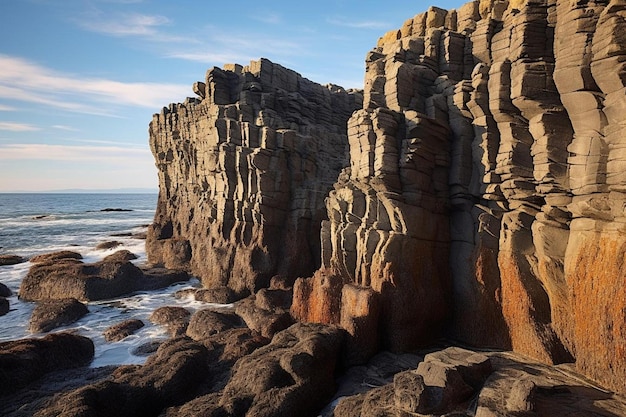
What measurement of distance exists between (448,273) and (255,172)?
15.9 metres

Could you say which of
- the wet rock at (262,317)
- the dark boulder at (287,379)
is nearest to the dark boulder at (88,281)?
the wet rock at (262,317)

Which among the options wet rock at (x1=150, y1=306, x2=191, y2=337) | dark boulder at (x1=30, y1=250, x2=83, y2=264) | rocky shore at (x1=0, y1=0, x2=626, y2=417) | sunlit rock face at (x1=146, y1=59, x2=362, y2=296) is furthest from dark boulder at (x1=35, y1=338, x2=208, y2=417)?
dark boulder at (x1=30, y1=250, x2=83, y2=264)

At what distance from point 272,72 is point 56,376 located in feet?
93.2

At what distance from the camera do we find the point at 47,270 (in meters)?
33.0

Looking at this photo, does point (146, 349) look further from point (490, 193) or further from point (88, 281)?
point (490, 193)

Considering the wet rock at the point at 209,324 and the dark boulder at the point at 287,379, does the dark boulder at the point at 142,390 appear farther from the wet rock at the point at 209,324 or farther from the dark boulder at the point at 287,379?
the wet rock at the point at 209,324

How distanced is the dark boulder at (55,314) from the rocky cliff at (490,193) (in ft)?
50.2

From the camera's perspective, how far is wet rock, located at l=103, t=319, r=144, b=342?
2344 cm

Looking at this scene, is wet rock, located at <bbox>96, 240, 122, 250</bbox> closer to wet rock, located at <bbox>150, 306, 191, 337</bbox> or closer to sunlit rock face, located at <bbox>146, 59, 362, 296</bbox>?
sunlit rock face, located at <bbox>146, 59, 362, 296</bbox>

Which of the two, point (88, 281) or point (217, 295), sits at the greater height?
point (88, 281)

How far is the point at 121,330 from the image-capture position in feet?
78.7

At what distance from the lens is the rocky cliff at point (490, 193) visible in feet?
44.7

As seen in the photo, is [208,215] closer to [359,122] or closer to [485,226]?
[359,122]

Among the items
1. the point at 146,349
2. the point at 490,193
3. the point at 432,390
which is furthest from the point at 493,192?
the point at 146,349
